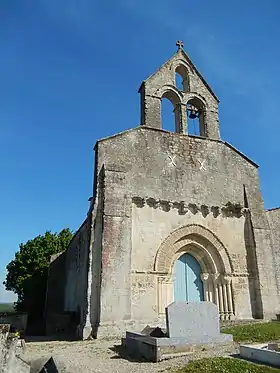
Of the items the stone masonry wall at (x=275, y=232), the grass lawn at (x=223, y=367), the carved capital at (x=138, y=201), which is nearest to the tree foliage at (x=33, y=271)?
the carved capital at (x=138, y=201)

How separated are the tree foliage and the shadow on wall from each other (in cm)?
1539

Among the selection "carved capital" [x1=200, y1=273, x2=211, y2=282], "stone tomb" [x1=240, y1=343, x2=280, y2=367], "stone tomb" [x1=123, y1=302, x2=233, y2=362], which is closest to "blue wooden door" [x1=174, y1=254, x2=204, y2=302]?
"carved capital" [x1=200, y1=273, x2=211, y2=282]

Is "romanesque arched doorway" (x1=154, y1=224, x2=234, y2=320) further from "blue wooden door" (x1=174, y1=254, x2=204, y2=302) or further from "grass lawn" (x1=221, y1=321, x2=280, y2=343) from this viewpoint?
"grass lawn" (x1=221, y1=321, x2=280, y2=343)

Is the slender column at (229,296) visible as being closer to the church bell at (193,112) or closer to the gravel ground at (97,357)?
the gravel ground at (97,357)

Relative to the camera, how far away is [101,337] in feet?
36.1

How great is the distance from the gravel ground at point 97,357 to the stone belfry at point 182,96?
9.64m

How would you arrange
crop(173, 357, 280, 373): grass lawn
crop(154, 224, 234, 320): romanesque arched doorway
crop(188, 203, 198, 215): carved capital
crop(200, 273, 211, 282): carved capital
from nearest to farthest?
crop(173, 357, 280, 373): grass lawn < crop(154, 224, 234, 320): romanesque arched doorway < crop(200, 273, 211, 282): carved capital < crop(188, 203, 198, 215): carved capital

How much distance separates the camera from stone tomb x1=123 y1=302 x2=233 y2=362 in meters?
7.65

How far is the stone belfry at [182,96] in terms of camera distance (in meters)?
15.9

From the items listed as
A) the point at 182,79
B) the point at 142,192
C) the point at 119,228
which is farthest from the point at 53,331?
the point at 182,79

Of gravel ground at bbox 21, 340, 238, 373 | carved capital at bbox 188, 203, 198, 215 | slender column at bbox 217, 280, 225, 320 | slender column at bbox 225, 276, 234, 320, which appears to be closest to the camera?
gravel ground at bbox 21, 340, 238, 373

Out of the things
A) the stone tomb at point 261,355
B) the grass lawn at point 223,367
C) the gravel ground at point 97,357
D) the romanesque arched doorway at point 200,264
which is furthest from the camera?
the romanesque arched doorway at point 200,264

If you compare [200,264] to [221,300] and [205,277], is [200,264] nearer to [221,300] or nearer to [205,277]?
[205,277]

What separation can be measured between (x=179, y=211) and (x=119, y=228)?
9.74ft
